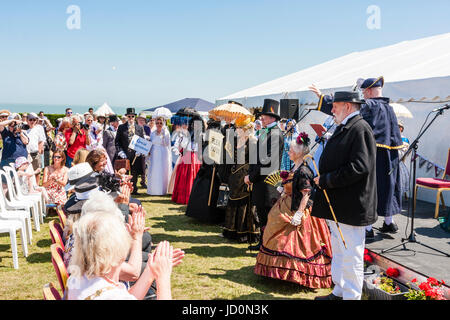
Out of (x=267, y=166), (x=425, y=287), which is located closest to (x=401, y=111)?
(x=267, y=166)

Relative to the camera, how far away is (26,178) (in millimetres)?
6562

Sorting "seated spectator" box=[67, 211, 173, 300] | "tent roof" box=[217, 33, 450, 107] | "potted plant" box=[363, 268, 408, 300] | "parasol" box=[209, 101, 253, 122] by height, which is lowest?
"potted plant" box=[363, 268, 408, 300]

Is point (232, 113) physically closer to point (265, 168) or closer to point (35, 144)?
point (265, 168)

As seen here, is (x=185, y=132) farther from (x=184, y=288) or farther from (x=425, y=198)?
(x=425, y=198)

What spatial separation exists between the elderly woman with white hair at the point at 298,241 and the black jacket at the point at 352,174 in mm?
621

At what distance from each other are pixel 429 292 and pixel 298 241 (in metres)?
1.28

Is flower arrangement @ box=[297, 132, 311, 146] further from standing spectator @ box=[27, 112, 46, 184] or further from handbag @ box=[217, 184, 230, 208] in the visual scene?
standing spectator @ box=[27, 112, 46, 184]

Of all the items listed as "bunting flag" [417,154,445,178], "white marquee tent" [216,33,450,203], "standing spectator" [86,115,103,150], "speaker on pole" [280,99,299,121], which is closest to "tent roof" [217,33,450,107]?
"white marquee tent" [216,33,450,203]

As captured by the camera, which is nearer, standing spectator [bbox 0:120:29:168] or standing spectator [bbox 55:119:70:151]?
standing spectator [bbox 0:120:29:168]

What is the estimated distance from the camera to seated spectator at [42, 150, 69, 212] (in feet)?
22.4

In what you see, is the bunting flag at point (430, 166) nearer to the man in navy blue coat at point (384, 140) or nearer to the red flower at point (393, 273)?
the man in navy blue coat at point (384, 140)

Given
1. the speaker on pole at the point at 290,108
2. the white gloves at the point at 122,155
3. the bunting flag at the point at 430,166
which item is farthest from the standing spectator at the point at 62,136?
the bunting flag at the point at 430,166
